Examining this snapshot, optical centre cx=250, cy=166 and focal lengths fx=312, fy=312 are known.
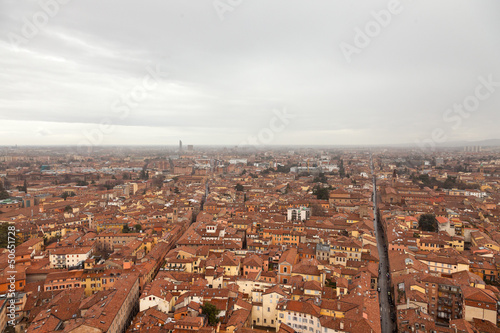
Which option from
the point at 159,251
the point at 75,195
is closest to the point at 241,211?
the point at 159,251

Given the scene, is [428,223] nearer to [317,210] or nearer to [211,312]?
[317,210]

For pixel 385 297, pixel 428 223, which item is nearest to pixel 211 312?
pixel 385 297

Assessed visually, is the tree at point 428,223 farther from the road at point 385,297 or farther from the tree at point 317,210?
the tree at point 317,210

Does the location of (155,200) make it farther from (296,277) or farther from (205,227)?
(296,277)

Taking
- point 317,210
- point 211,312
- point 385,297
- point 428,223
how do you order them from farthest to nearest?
point 317,210 < point 428,223 < point 385,297 < point 211,312

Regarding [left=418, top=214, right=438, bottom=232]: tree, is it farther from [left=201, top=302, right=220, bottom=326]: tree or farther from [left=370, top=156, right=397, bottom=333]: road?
[left=201, top=302, right=220, bottom=326]: tree

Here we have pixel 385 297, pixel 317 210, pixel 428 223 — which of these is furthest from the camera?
pixel 317 210
